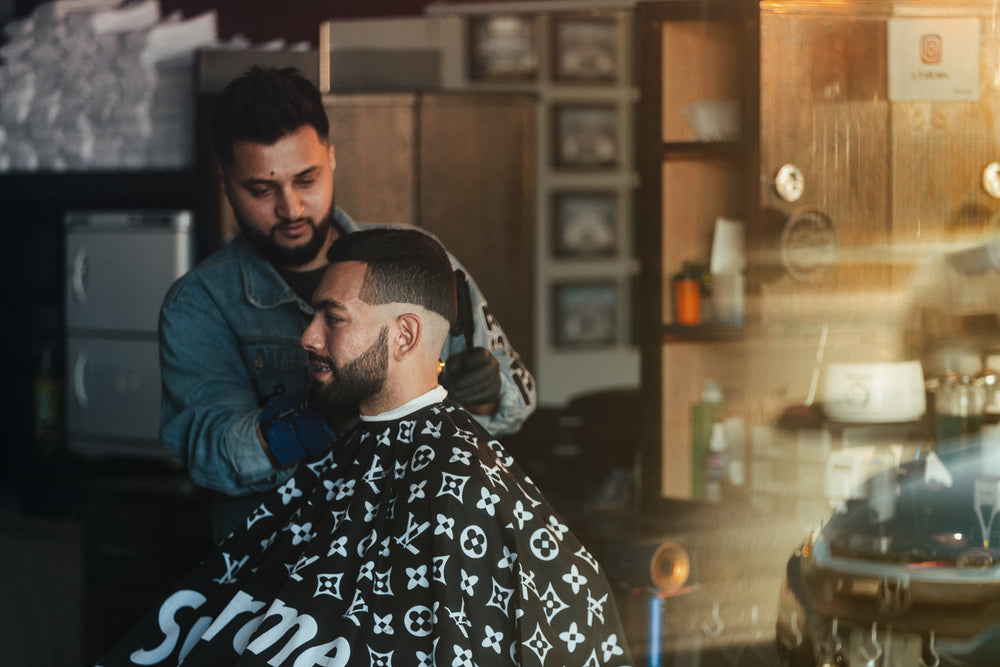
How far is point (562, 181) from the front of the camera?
186 inches

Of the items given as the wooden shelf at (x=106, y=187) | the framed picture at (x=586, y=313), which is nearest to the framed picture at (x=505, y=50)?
the framed picture at (x=586, y=313)

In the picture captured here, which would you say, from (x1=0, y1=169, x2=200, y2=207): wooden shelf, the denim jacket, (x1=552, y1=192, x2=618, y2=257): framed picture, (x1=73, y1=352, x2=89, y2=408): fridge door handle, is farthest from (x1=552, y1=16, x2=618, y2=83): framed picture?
the denim jacket

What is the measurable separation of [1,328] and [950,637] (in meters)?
3.32

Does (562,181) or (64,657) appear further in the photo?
(562,181)

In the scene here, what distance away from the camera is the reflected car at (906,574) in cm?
173

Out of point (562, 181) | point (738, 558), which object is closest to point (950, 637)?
point (738, 558)

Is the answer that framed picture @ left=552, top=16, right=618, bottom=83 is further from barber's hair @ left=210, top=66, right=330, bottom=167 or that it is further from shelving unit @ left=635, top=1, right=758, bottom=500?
barber's hair @ left=210, top=66, right=330, bottom=167

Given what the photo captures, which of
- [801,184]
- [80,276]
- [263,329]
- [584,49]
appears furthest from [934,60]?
[584,49]

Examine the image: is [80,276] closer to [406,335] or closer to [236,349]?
[236,349]

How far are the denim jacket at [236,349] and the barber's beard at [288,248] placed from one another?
0.04 meters

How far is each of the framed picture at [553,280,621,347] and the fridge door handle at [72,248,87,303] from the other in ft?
6.57

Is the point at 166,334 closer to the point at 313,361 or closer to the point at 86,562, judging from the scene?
the point at 313,361

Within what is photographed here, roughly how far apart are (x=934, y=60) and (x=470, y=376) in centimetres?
100

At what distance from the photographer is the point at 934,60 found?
193 centimetres
